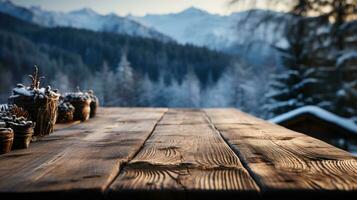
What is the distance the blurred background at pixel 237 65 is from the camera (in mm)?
9320

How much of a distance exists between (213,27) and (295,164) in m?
156

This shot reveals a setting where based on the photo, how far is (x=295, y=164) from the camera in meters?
1.02

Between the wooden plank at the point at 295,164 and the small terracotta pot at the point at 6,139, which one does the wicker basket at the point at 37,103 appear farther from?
the wooden plank at the point at 295,164

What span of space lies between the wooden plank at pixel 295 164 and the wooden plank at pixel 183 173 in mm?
41

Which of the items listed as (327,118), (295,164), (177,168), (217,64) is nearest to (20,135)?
(177,168)

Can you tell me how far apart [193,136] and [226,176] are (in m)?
0.79

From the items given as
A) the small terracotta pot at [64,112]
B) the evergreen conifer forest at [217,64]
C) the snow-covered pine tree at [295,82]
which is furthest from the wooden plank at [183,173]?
the snow-covered pine tree at [295,82]

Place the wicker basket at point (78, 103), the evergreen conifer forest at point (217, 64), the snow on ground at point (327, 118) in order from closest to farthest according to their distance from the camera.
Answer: the wicker basket at point (78, 103)
the snow on ground at point (327, 118)
the evergreen conifer forest at point (217, 64)

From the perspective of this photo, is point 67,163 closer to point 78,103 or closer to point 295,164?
point 295,164

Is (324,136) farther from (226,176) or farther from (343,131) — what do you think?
(226,176)

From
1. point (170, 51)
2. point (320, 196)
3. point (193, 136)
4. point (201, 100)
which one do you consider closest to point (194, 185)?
point (320, 196)

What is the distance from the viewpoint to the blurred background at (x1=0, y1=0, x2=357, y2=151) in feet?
30.6

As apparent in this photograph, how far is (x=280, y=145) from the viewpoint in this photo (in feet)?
4.55

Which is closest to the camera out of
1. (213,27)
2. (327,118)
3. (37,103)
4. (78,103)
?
(37,103)
